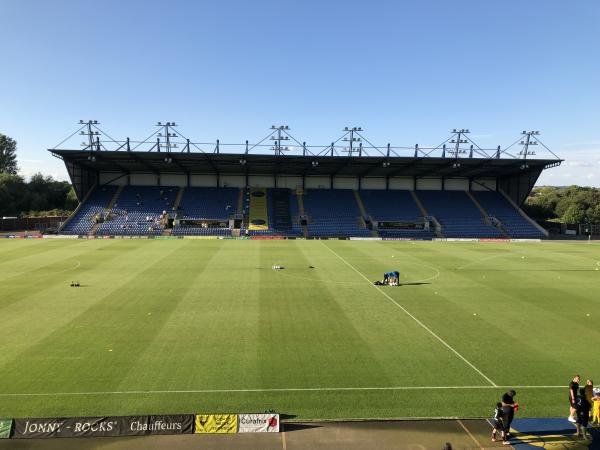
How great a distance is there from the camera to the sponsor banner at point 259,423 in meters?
10.8

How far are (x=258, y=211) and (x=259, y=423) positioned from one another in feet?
187

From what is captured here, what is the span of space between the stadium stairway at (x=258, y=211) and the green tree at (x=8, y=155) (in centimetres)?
7600

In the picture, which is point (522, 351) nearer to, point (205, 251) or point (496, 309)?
point (496, 309)

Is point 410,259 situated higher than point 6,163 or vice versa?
point 6,163

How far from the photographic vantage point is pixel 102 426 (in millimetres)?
10594

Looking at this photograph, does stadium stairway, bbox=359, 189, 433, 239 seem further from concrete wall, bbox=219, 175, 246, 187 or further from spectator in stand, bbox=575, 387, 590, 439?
spectator in stand, bbox=575, 387, 590, 439

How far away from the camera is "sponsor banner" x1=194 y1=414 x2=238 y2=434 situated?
1066cm

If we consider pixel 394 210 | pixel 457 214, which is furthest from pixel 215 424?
pixel 457 214

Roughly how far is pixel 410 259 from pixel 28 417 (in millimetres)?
34512

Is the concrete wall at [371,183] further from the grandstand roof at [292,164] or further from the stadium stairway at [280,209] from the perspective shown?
the stadium stairway at [280,209]

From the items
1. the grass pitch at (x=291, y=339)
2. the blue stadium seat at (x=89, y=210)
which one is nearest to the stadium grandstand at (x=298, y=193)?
the blue stadium seat at (x=89, y=210)

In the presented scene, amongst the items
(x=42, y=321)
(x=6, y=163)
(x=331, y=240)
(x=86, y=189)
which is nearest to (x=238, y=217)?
(x=331, y=240)

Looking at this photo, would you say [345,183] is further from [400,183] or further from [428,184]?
[428,184]

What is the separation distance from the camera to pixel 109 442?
407 inches
